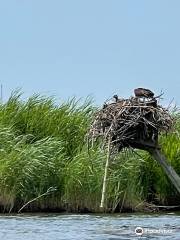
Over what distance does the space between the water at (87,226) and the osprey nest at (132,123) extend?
384 centimetres

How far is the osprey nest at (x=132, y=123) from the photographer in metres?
14.2

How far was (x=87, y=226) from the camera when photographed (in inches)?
839

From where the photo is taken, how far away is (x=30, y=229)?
2064 cm

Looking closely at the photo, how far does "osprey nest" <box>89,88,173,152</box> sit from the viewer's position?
14.2 metres

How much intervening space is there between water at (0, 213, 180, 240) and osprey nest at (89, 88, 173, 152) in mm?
3841

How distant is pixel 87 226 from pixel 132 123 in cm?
757

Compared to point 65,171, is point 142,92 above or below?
below
